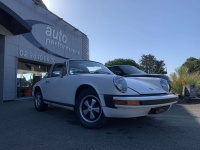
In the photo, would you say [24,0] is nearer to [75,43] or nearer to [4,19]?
[4,19]

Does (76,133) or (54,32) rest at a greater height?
(54,32)

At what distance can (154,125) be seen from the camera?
471cm

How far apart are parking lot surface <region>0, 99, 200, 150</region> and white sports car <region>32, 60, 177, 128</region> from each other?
0.35 meters

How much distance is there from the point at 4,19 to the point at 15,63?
92.8 inches

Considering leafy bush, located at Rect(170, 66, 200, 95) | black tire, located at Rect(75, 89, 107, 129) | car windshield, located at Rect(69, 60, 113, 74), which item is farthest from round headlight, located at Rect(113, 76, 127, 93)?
leafy bush, located at Rect(170, 66, 200, 95)

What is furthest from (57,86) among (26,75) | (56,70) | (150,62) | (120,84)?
(150,62)

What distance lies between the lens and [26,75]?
13117mm

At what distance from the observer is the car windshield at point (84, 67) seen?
17.8 feet

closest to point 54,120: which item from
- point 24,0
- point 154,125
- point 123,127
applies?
point 123,127

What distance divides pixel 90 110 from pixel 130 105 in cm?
96

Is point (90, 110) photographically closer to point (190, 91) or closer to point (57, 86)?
point (57, 86)

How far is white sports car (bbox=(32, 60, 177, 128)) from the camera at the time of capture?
3947 mm

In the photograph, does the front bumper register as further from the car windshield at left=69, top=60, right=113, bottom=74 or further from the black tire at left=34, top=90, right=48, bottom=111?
the black tire at left=34, top=90, right=48, bottom=111

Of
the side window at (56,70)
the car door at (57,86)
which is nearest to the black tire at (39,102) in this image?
the car door at (57,86)
